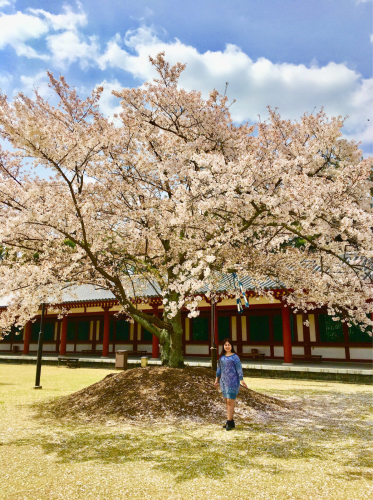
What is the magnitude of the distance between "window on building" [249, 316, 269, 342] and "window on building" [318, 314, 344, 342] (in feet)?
8.77

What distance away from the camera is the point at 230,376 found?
6.46 meters

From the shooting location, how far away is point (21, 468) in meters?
4.45

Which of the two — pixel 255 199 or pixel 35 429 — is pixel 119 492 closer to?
pixel 35 429

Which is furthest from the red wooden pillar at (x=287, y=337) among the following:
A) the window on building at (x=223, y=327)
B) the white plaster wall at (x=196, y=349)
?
the white plaster wall at (x=196, y=349)

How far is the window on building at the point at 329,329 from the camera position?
16.5 m

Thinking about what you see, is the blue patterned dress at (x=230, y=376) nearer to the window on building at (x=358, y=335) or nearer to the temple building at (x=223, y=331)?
the temple building at (x=223, y=331)

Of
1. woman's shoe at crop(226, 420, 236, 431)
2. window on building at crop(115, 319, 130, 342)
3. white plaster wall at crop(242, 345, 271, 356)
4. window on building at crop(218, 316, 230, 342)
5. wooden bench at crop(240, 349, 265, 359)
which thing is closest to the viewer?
woman's shoe at crop(226, 420, 236, 431)

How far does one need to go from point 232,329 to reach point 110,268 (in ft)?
38.7

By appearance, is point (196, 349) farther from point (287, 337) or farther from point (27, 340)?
point (27, 340)

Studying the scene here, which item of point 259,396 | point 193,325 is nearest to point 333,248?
point 259,396

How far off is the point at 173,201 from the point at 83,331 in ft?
60.2

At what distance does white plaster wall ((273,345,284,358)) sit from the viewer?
17641mm

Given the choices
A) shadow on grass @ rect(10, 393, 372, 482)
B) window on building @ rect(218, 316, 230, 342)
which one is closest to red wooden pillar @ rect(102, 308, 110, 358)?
window on building @ rect(218, 316, 230, 342)

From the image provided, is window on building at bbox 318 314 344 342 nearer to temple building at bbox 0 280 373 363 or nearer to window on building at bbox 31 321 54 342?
temple building at bbox 0 280 373 363
